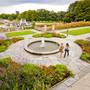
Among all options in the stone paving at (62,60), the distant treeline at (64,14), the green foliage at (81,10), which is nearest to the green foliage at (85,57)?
the stone paving at (62,60)

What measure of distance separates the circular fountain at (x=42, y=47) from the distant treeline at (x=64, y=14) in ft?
89.8

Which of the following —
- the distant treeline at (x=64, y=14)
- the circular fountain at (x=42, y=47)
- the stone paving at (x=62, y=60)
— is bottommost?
the stone paving at (x=62, y=60)

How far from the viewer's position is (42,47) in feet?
55.4

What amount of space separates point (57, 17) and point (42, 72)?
45905 mm

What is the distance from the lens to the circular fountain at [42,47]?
49.7 ft

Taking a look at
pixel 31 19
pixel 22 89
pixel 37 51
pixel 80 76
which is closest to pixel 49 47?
pixel 37 51

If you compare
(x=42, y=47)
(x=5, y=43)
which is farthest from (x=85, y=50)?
(x=5, y=43)

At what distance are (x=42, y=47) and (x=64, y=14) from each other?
39.3m

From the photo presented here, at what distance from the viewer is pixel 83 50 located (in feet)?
50.6

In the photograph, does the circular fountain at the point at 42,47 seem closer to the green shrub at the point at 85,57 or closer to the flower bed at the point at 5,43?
the flower bed at the point at 5,43

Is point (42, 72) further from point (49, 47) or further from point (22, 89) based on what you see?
point (49, 47)

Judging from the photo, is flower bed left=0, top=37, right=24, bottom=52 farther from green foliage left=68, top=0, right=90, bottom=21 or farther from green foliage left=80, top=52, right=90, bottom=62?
green foliage left=68, top=0, right=90, bottom=21

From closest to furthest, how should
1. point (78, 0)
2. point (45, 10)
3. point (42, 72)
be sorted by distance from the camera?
1. point (42, 72)
2. point (78, 0)
3. point (45, 10)

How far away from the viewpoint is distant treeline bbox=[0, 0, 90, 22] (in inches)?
1711
